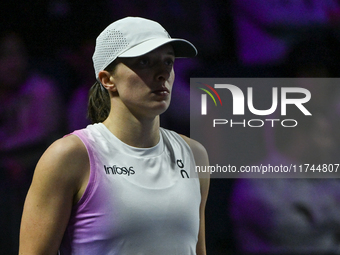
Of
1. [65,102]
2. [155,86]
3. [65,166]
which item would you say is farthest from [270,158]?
[65,166]

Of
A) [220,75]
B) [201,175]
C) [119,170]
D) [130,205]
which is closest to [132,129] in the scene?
[119,170]

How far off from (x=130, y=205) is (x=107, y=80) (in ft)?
1.68

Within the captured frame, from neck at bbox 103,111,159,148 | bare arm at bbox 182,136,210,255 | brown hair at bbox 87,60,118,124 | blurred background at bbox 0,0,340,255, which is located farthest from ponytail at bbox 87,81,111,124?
blurred background at bbox 0,0,340,255

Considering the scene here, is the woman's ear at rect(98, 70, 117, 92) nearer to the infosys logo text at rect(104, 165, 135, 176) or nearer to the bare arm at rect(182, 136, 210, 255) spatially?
the infosys logo text at rect(104, 165, 135, 176)

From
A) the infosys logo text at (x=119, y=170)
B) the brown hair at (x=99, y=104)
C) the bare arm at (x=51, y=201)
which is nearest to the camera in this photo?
the bare arm at (x=51, y=201)

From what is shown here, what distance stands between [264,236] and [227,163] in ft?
2.28

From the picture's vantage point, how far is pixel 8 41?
3170 millimetres

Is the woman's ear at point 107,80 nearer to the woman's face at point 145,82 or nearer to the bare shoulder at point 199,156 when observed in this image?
the woman's face at point 145,82

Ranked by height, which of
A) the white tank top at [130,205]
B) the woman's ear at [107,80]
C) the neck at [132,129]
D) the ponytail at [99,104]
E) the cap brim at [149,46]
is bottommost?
the white tank top at [130,205]

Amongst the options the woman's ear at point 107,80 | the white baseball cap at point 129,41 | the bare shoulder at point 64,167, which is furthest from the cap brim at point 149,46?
the bare shoulder at point 64,167

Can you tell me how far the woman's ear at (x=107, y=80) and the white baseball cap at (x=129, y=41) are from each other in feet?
0.07

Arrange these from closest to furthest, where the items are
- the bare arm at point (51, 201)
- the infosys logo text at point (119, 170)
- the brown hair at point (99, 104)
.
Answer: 1. the bare arm at point (51, 201)
2. the infosys logo text at point (119, 170)
3. the brown hair at point (99, 104)

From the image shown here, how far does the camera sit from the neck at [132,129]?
1557 millimetres

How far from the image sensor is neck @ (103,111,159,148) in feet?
5.11
